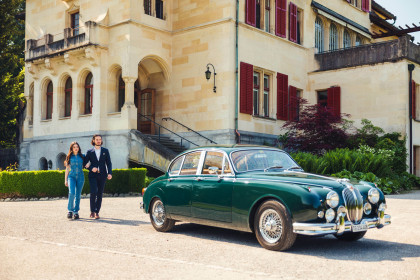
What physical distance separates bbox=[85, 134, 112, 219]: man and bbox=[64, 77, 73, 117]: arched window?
14904 millimetres

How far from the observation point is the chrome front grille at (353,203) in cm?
730

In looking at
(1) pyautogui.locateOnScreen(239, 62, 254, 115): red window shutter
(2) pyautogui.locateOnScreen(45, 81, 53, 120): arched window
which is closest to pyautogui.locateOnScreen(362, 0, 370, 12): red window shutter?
(1) pyautogui.locateOnScreen(239, 62, 254, 115): red window shutter

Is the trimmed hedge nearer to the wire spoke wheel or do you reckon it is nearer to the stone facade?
the stone facade

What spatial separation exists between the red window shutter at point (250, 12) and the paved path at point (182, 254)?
14214 millimetres

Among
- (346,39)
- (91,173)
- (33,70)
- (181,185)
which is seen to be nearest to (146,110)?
(33,70)

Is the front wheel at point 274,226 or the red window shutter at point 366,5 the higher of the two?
the red window shutter at point 366,5

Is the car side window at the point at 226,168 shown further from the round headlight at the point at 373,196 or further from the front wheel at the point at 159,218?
the round headlight at the point at 373,196

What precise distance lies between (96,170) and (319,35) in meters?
20.1

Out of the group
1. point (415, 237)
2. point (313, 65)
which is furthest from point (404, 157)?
point (415, 237)

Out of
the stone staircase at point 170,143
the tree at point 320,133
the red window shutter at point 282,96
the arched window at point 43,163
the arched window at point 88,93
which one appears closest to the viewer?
the tree at point 320,133

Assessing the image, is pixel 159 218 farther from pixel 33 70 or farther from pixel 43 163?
pixel 33 70

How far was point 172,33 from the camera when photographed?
24.0m

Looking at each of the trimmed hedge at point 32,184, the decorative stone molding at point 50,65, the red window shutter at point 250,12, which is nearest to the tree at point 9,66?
the decorative stone molding at point 50,65

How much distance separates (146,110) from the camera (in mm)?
24875
